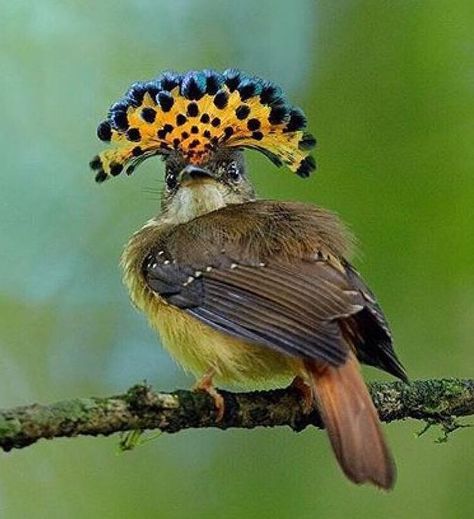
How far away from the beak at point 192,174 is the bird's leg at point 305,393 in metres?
1.16

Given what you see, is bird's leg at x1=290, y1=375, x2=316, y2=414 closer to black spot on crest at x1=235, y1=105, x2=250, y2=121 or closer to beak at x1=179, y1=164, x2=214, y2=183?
beak at x1=179, y1=164, x2=214, y2=183

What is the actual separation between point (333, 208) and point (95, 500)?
5.70 feet

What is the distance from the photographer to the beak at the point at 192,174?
4.95m

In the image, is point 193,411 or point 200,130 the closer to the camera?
point 193,411

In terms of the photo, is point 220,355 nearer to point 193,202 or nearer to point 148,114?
point 193,202

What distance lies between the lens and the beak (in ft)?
16.2

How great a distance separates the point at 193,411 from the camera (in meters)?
3.61

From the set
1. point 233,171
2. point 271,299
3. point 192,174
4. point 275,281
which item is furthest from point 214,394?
point 233,171

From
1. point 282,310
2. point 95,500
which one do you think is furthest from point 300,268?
point 95,500

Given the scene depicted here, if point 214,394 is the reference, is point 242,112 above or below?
above

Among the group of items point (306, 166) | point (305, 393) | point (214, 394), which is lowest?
point (214, 394)

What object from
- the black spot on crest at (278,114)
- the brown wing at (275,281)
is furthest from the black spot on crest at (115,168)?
the black spot on crest at (278,114)

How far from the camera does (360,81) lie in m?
5.48

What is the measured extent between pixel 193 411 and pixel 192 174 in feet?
5.17
